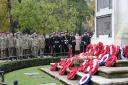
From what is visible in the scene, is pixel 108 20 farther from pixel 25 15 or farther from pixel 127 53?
pixel 25 15

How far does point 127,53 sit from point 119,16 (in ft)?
4.93

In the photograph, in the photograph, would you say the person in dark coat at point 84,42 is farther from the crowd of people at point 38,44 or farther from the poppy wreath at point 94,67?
the poppy wreath at point 94,67

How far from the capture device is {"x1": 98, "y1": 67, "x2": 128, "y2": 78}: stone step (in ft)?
42.4

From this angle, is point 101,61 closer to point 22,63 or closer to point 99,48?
point 99,48

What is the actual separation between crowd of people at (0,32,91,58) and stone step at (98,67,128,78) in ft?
39.6

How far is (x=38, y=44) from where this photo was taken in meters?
26.8

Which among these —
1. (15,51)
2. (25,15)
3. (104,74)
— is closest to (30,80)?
(104,74)

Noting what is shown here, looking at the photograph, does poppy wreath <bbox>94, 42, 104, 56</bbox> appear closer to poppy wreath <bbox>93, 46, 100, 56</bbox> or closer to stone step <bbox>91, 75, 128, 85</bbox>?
poppy wreath <bbox>93, 46, 100, 56</bbox>

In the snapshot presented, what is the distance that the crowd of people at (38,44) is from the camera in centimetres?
2584

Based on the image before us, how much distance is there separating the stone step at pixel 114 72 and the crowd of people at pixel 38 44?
12.1 m

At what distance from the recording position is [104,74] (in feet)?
43.4

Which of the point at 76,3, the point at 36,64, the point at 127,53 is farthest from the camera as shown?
the point at 76,3

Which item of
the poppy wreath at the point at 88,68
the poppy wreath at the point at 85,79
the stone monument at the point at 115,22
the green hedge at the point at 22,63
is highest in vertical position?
the stone monument at the point at 115,22

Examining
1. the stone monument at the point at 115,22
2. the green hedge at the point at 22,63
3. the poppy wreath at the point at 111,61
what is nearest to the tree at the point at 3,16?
the green hedge at the point at 22,63
